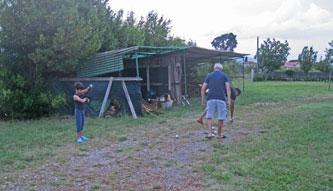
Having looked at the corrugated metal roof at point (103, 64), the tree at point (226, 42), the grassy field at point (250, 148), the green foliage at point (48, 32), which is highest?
the tree at point (226, 42)

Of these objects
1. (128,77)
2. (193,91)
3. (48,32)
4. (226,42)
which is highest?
(226,42)

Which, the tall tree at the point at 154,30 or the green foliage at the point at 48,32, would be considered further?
the tall tree at the point at 154,30

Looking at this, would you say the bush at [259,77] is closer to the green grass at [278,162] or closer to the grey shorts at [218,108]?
the green grass at [278,162]

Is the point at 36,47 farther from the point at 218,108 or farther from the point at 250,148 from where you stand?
the point at 250,148

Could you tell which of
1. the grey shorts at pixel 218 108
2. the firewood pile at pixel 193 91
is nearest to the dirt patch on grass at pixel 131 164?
the grey shorts at pixel 218 108

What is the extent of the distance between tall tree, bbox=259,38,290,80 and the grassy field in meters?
29.0

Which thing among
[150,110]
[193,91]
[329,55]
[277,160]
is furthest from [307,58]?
[277,160]

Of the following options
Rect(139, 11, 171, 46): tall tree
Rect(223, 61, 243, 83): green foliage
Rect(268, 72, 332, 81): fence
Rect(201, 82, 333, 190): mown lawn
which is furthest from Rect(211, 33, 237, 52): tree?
Rect(201, 82, 333, 190): mown lawn

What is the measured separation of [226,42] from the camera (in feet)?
213

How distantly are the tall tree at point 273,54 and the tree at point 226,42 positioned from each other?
25.7 m

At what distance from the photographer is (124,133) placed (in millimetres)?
7820

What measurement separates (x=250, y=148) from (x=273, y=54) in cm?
3472

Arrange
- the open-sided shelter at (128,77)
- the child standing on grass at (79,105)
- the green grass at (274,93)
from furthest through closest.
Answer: the green grass at (274,93) → the open-sided shelter at (128,77) → the child standing on grass at (79,105)

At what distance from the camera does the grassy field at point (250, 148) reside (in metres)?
4.33
